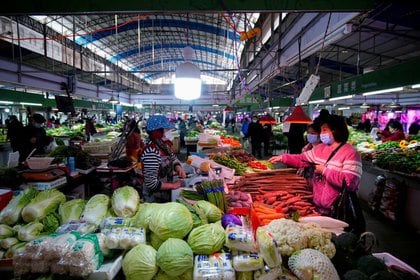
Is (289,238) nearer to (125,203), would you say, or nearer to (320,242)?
(320,242)

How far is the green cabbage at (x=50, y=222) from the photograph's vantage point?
2.33 m

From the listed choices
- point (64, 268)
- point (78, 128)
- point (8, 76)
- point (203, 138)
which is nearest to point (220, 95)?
point (78, 128)

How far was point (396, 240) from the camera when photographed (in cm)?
521

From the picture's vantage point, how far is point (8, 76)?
26.1 feet

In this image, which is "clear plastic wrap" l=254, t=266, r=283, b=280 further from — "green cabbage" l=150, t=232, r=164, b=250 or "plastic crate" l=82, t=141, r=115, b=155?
"plastic crate" l=82, t=141, r=115, b=155

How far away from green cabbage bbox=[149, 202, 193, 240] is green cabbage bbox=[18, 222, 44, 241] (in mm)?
933

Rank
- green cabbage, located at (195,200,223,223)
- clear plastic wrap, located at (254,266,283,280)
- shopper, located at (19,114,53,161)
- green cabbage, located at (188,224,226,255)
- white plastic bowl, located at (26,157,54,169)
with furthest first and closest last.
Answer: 1. shopper, located at (19,114,53,161)
2. white plastic bowl, located at (26,157,54,169)
3. green cabbage, located at (195,200,223,223)
4. green cabbage, located at (188,224,226,255)
5. clear plastic wrap, located at (254,266,283,280)

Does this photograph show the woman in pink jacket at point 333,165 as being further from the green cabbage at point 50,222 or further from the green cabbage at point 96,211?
the green cabbage at point 50,222

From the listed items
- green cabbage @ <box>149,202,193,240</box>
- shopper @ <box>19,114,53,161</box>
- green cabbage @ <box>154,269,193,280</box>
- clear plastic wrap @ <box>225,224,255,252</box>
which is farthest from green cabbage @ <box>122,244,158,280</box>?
shopper @ <box>19,114,53,161</box>

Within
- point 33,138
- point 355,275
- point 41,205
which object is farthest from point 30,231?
point 33,138

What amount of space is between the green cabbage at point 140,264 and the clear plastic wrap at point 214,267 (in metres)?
0.28

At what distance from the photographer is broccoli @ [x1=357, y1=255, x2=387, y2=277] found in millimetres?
1764

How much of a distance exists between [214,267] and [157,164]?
1.72 meters

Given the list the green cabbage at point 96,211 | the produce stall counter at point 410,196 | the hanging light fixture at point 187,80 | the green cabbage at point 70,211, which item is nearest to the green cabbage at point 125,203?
the green cabbage at point 96,211
